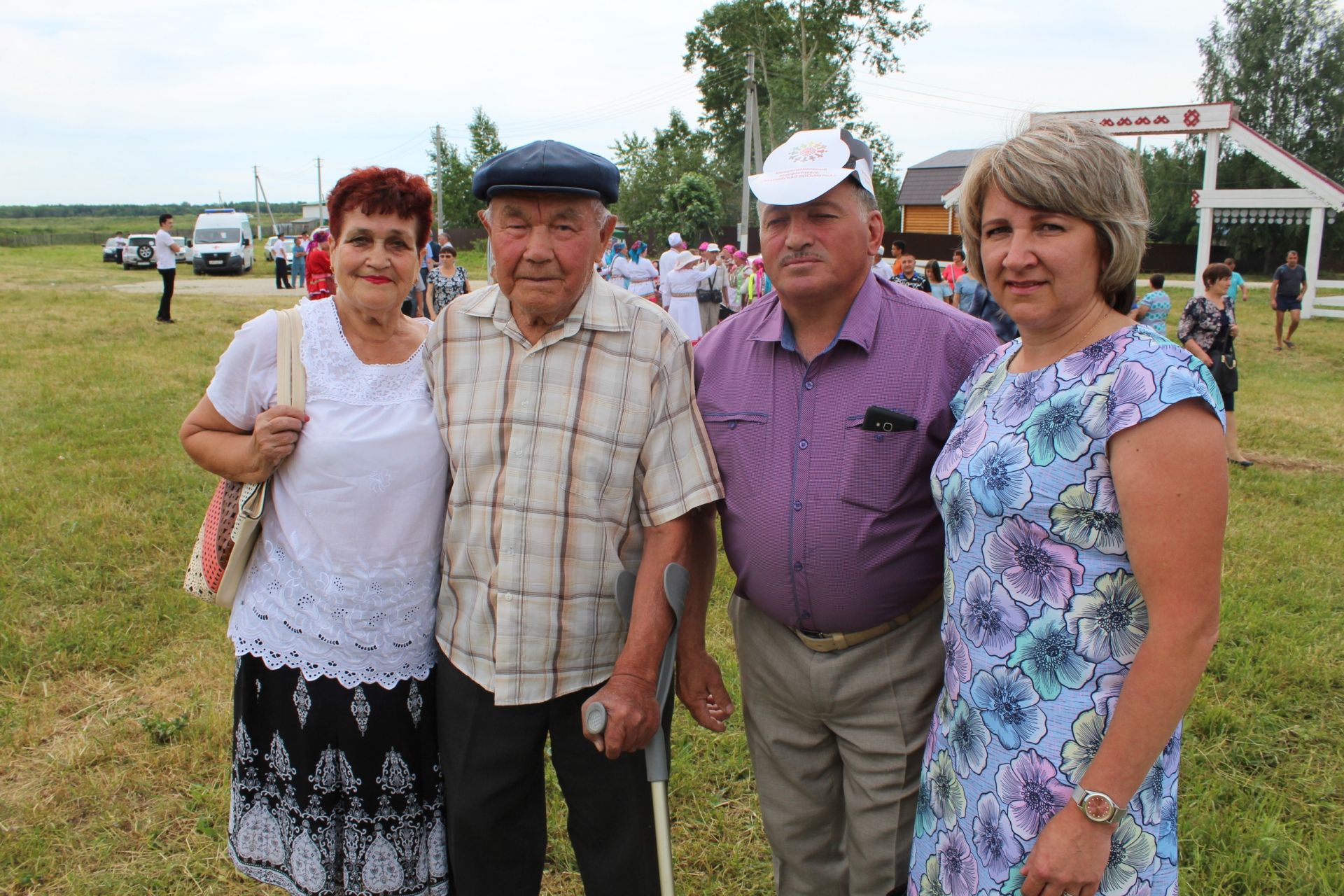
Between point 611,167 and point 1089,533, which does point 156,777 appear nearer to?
point 611,167

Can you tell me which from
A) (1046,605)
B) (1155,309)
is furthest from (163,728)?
(1155,309)

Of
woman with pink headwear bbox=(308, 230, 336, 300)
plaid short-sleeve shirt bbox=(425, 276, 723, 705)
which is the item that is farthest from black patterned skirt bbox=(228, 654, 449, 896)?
woman with pink headwear bbox=(308, 230, 336, 300)

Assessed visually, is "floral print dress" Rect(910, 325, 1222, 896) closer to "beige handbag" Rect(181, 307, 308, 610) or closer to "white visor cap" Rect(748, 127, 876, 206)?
→ "white visor cap" Rect(748, 127, 876, 206)

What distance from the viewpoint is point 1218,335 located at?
814 centimetres

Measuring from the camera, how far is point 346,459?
2.14m

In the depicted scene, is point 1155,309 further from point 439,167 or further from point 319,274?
point 439,167

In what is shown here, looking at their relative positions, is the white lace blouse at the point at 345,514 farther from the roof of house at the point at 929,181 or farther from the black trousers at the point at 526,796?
the roof of house at the point at 929,181

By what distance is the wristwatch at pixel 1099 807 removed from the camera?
61.4 inches

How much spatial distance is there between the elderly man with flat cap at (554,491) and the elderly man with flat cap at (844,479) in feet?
0.54

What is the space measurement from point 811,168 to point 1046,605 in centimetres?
113

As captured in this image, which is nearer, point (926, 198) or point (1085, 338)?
point (1085, 338)

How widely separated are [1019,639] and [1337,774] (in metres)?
2.63

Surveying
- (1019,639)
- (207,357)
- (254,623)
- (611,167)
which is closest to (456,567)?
(254,623)

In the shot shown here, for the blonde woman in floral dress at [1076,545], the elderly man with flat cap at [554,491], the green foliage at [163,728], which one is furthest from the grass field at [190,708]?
the elderly man with flat cap at [554,491]
